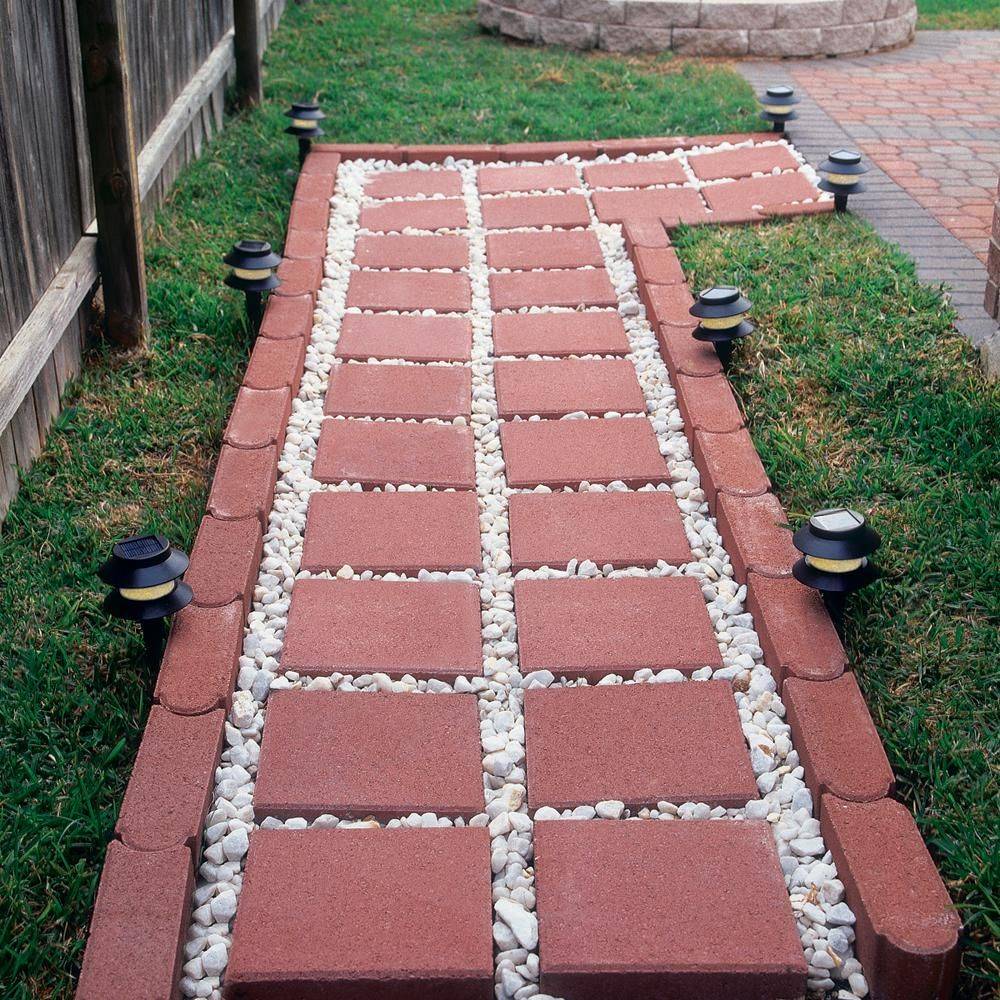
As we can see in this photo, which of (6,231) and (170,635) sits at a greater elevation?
(6,231)

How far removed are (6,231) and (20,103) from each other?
46 centimetres

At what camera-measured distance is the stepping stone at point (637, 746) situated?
2850 millimetres

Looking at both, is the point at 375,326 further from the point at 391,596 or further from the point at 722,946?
Answer: the point at 722,946

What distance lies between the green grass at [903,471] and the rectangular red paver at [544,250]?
1.51 feet

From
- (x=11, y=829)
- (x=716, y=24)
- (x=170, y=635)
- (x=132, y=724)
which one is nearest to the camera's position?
(x=11, y=829)

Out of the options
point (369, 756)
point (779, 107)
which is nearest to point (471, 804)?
point (369, 756)

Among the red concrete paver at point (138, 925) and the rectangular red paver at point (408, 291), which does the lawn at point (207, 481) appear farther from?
the rectangular red paver at point (408, 291)

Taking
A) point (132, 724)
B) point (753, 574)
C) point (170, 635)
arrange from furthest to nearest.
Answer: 1. point (753, 574)
2. point (170, 635)
3. point (132, 724)

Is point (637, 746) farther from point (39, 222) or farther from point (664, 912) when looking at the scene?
point (39, 222)

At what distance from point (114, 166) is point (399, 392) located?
1297 millimetres

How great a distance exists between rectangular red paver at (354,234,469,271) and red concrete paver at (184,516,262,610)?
7.86ft

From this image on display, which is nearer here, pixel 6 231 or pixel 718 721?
pixel 718 721

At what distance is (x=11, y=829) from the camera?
2664 millimetres

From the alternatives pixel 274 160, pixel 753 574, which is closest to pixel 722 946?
pixel 753 574
